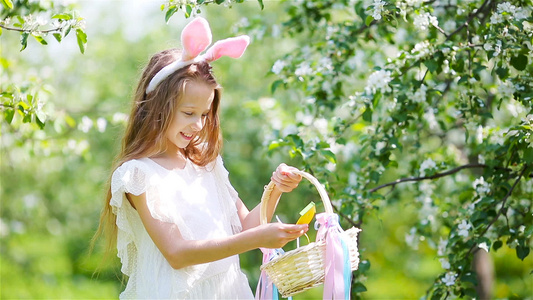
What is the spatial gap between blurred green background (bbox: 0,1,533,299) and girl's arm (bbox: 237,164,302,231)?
3578mm

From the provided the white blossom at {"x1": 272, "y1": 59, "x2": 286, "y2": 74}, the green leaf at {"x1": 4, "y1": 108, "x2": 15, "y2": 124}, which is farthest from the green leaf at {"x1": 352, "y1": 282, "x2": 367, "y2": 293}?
the green leaf at {"x1": 4, "y1": 108, "x2": 15, "y2": 124}

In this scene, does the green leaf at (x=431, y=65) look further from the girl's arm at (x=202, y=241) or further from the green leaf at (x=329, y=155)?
the girl's arm at (x=202, y=241)

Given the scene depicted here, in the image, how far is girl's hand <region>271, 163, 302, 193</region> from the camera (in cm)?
191

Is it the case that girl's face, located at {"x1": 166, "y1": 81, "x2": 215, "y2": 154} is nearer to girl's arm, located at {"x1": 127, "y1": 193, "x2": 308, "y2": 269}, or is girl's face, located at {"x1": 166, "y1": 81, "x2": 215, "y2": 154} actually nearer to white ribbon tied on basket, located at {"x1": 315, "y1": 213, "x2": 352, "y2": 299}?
girl's arm, located at {"x1": 127, "y1": 193, "x2": 308, "y2": 269}

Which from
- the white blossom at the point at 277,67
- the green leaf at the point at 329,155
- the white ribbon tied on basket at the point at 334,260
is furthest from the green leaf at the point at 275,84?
the white ribbon tied on basket at the point at 334,260

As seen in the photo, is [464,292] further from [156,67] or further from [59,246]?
[59,246]

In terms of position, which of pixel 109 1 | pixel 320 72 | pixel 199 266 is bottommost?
pixel 199 266

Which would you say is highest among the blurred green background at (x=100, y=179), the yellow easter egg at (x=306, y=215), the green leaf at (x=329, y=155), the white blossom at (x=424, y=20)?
the blurred green background at (x=100, y=179)

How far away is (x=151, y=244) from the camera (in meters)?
1.95

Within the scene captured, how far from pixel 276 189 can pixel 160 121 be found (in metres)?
0.41

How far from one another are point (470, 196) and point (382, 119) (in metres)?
0.52

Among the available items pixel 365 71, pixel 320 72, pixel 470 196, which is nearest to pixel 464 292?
pixel 470 196

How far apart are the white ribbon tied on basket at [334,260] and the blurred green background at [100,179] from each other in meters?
4.00

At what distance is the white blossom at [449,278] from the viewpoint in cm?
246
